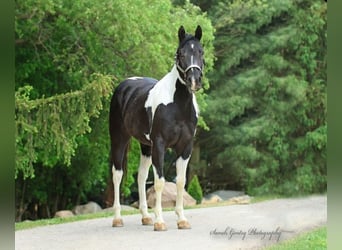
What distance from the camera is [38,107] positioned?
19.7ft

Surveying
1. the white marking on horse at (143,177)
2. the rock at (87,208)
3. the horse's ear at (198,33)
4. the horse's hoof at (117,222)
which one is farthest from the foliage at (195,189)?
the horse's ear at (198,33)

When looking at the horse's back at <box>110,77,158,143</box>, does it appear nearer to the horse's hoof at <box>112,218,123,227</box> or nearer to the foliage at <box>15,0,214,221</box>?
the foliage at <box>15,0,214,221</box>

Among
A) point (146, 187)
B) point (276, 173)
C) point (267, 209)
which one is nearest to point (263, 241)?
point (267, 209)

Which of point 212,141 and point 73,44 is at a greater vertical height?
point 73,44

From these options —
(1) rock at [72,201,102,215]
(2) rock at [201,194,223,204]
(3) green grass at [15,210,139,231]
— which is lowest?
(3) green grass at [15,210,139,231]

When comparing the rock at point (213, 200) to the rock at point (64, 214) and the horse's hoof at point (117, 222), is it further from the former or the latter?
the rock at point (64, 214)

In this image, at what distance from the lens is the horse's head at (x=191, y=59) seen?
471 centimetres

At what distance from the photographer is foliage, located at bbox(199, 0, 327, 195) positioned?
530 centimetres

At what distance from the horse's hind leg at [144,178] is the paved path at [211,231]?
0.33 ft

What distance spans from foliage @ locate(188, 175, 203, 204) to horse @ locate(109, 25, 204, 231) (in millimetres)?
245

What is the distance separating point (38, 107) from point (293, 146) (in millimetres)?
2548

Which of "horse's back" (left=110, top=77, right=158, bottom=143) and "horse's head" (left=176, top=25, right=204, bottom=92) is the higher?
"horse's head" (left=176, top=25, right=204, bottom=92)

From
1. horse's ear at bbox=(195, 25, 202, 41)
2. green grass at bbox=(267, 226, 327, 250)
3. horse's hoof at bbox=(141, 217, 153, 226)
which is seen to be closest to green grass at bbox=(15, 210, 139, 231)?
horse's hoof at bbox=(141, 217, 153, 226)

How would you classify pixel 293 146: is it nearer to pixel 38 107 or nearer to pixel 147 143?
pixel 147 143
